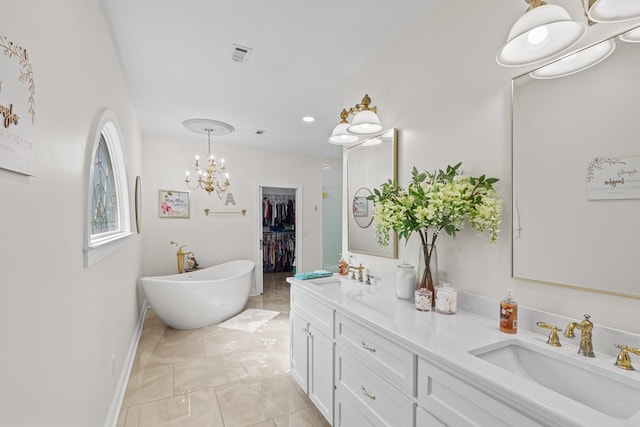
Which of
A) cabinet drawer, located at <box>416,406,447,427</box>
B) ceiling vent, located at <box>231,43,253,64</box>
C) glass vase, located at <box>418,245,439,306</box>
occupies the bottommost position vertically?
cabinet drawer, located at <box>416,406,447,427</box>

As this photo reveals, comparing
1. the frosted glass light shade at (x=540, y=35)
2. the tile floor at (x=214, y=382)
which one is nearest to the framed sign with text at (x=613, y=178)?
the frosted glass light shade at (x=540, y=35)

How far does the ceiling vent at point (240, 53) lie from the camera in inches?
87.3

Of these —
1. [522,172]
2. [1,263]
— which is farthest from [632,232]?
[1,263]

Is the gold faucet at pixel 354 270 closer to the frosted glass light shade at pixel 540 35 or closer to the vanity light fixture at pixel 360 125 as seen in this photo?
the vanity light fixture at pixel 360 125

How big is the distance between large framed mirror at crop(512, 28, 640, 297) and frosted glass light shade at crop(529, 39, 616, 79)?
0.06 feet

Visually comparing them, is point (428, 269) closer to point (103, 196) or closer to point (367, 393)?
point (367, 393)

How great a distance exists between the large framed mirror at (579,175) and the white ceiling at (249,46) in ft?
3.41

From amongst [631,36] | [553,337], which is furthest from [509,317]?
[631,36]

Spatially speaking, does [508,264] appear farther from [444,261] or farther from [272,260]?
[272,260]

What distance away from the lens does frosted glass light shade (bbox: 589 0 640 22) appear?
86 centimetres

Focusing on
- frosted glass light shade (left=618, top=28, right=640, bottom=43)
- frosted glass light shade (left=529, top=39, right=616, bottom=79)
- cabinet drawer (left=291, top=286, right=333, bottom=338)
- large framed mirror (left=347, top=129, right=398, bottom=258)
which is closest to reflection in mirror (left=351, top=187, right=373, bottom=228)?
large framed mirror (left=347, top=129, right=398, bottom=258)

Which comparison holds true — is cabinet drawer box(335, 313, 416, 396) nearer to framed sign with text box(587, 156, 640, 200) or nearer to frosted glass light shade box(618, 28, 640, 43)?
framed sign with text box(587, 156, 640, 200)

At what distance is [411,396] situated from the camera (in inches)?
46.6

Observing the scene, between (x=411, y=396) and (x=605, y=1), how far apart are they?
147 centimetres
